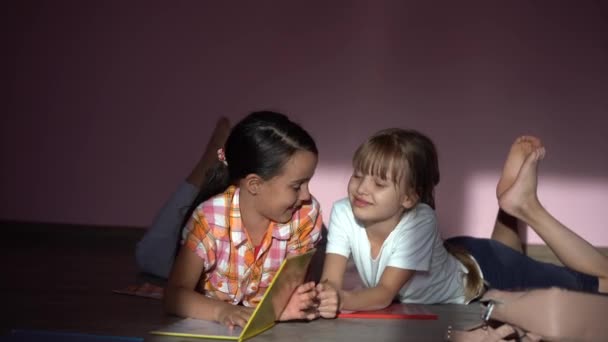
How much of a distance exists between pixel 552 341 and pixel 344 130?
1.88 metres

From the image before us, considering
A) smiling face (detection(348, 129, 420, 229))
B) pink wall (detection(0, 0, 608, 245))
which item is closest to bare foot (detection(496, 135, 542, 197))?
smiling face (detection(348, 129, 420, 229))

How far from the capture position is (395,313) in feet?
7.20

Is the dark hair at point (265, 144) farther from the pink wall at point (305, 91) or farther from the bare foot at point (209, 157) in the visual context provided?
the pink wall at point (305, 91)

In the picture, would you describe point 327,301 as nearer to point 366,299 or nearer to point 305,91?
point 366,299

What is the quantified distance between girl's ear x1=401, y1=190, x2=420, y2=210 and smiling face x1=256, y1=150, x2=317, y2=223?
0.93 feet

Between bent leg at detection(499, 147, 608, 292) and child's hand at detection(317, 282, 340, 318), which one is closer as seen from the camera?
child's hand at detection(317, 282, 340, 318)

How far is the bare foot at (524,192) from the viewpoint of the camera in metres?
2.33

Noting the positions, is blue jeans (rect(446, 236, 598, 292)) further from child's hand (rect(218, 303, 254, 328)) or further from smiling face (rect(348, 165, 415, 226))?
child's hand (rect(218, 303, 254, 328))

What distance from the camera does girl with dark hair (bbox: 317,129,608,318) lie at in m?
2.19

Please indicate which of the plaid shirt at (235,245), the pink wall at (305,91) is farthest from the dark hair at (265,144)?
the pink wall at (305,91)

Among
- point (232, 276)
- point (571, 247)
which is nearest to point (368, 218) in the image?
point (232, 276)

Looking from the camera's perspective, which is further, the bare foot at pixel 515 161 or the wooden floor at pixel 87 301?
the bare foot at pixel 515 161

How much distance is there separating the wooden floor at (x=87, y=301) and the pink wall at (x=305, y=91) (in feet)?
1.21

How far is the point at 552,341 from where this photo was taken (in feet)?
4.98
